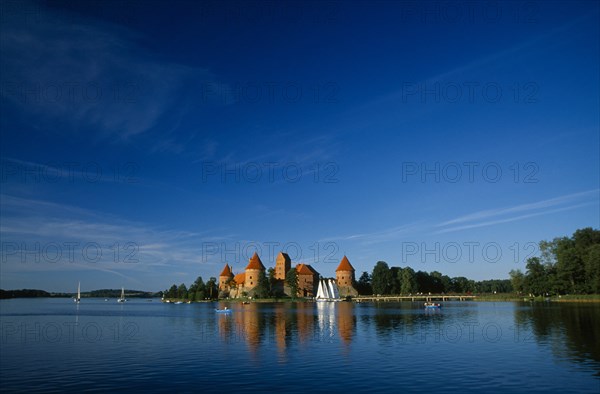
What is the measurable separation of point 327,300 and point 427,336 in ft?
362

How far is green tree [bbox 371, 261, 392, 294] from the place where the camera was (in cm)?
15050

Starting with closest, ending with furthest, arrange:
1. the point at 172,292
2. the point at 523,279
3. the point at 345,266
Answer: the point at 523,279 → the point at 345,266 → the point at 172,292

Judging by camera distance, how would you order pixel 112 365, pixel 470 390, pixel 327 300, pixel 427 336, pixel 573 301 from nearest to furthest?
1. pixel 470 390
2. pixel 112 365
3. pixel 427 336
4. pixel 573 301
5. pixel 327 300

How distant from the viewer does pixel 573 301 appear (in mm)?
88188

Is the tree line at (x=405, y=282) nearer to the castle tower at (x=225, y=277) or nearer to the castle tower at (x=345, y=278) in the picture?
the castle tower at (x=345, y=278)

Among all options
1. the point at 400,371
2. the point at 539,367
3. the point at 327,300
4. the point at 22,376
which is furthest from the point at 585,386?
the point at 327,300

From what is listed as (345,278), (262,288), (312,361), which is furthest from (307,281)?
(312,361)

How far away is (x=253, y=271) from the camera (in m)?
160

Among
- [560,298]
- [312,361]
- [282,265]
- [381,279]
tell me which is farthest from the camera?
[282,265]

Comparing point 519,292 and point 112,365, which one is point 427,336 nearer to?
point 112,365

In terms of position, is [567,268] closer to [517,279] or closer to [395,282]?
[517,279]

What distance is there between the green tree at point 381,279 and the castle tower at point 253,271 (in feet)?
135

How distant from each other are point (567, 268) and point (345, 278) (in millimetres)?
85310

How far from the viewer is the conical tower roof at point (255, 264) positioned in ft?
530
